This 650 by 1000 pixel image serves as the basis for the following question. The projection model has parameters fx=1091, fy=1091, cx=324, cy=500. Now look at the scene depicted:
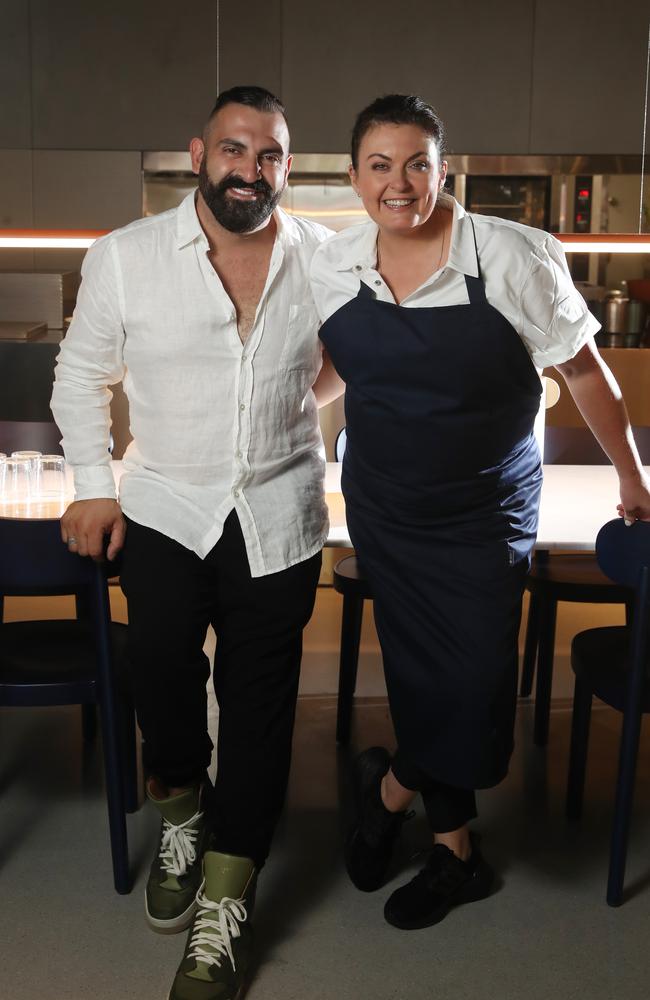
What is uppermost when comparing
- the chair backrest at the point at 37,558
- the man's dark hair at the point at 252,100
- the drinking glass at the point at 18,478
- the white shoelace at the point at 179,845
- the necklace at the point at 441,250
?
the man's dark hair at the point at 252,100

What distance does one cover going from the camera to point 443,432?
179cm

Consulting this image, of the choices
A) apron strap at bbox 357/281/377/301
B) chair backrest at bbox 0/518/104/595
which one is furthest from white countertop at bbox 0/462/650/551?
apron strap at bbox 357/281/377/301

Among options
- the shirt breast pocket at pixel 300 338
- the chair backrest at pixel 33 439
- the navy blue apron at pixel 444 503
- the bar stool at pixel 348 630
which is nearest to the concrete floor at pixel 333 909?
the bar stool at pixel 348 630

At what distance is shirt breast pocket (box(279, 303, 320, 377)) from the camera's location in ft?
6.15

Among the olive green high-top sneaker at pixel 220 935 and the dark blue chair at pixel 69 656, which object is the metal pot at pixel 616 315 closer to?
the dark blue chair at pixel 69 656

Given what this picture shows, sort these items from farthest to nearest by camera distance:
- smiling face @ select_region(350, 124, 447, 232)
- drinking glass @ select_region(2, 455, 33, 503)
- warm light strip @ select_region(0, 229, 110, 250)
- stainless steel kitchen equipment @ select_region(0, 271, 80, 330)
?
stainless steel kitchen equipment @ select_region(0, 271, 80, 330) < warm light strip @ select_region(0, 229, 110, 250) < drinking glass @ select_region(2, 455, 33, 503) < smiling face @ select_region(350, 124, 447, 232)

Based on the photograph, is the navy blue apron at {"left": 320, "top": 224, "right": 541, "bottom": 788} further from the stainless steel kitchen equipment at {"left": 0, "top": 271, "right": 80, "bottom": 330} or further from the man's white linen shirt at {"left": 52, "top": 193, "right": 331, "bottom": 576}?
the stainless steel kitchen equipment at {"left": 0, "top": 271, "right": 80, "bottom": 330}

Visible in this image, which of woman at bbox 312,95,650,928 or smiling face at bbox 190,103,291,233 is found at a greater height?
smiling face at bbox 190,103,291,233

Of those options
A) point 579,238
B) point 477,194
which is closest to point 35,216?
point 477,194

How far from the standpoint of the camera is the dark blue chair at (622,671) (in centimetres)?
195

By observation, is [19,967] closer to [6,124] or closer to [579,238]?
[579,238]

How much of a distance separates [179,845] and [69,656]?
0.44 meters

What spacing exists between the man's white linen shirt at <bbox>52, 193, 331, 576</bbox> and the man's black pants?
0.04 meters

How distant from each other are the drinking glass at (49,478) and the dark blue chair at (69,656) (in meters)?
0.22
